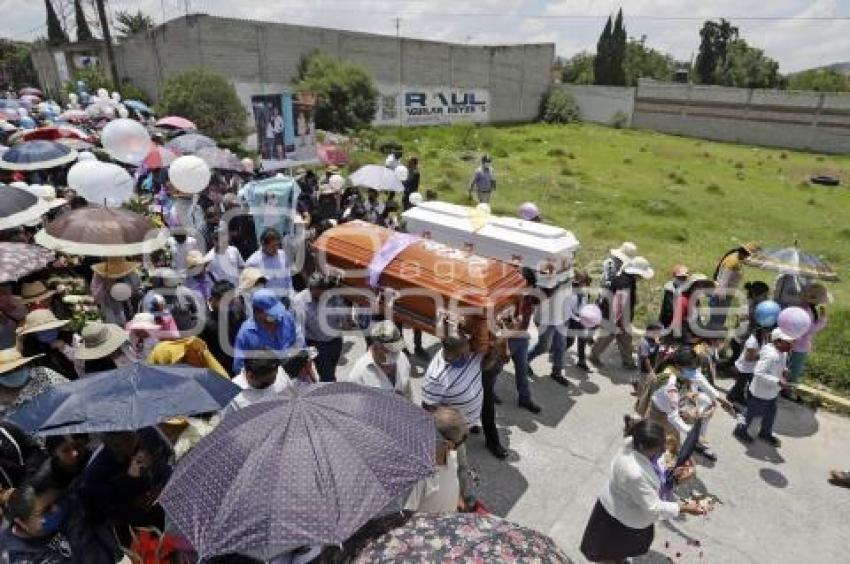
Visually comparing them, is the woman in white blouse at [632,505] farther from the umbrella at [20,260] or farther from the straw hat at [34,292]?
the umbrella at [20,260]

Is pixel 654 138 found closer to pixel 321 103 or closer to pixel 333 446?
pixel 321 103

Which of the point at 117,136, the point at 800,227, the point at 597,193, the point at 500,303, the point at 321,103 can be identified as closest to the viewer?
the point at 500,303

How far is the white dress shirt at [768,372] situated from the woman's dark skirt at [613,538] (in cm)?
214

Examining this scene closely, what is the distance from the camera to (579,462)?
4.71 metres

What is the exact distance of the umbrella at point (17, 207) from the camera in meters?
5.52

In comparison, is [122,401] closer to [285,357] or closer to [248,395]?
[248,395]

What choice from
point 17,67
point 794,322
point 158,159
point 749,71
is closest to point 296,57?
point 158,159

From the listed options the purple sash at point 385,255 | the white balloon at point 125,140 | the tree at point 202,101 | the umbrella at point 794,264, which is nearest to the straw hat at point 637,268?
the umbrella at point 794,264

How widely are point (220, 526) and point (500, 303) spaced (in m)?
3.43

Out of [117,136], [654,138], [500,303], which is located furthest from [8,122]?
[654,138]

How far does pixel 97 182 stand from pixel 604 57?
43685 millimetres

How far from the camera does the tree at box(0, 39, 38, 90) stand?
3622cm

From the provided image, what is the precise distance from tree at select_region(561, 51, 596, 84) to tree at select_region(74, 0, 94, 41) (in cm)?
3442

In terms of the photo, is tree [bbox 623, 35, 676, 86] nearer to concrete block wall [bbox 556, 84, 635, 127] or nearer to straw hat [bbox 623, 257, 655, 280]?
concrete block wall [bbox 556, 84, 635, 127]
